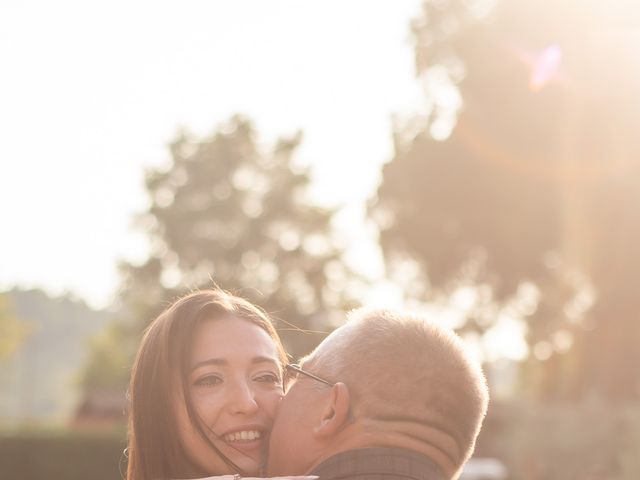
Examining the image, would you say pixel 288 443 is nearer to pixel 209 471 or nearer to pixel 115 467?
pixel 209 471

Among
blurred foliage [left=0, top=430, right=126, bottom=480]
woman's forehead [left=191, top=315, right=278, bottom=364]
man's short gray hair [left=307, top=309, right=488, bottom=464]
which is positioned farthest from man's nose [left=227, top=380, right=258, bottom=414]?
blurred foliage [left=0, top=430, right=126, bottom=480]

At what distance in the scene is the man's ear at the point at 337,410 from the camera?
3115mm

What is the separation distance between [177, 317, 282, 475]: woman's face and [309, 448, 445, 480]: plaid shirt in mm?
930

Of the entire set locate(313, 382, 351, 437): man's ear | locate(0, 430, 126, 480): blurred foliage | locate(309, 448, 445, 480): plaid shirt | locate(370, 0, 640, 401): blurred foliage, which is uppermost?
locate(370, 0, 640, 401): blurred foliage

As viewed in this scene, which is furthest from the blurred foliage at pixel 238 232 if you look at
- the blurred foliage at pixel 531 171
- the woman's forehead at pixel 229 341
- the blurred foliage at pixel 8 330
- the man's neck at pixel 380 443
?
the man's neck at pixel 380 443

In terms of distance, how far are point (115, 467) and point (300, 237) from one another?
1022 inches

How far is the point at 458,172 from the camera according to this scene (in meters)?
32.5

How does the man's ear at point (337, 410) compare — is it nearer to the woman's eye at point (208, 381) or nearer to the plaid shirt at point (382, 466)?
the plaid shirt at point (382, 466)

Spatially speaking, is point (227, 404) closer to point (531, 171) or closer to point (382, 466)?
point (382, 466)

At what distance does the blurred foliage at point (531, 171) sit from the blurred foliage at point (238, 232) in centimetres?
1982

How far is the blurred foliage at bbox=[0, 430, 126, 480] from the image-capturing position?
32.9m

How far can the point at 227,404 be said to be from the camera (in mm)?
3994

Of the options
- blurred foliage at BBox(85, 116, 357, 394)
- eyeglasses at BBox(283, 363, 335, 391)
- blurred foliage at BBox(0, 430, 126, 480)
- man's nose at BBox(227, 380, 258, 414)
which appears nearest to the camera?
eyeglasses at BBox(283, 363, 335, 391)

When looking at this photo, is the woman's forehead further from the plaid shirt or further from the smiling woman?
the plaid shirt
